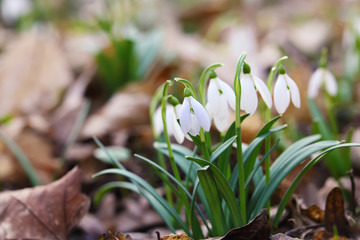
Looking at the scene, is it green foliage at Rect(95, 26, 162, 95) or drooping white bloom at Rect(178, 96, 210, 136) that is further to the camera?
green foliage at Rect(95, 26, 162, 95)

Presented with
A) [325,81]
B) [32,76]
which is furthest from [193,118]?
[32,76]

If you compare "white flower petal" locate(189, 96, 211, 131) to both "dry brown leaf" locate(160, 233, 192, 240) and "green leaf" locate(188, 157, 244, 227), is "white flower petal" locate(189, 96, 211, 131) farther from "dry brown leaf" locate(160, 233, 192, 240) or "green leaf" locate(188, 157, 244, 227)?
"dry brown leaf" locate(160, 233, 192, 240)

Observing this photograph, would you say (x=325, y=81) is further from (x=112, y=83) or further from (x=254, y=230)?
(x=112, y=83)

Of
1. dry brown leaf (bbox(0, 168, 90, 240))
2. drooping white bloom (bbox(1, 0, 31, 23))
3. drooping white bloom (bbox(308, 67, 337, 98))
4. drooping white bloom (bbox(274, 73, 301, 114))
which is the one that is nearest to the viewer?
drooping white bloom (bbox(274, 73, 301, 114))

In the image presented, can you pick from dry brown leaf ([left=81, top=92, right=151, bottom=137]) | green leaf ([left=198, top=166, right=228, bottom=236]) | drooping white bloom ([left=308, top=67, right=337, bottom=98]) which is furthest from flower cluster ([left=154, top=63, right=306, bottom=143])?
dry brown leaf ([left=81, top=92, right=151, bottom=137])

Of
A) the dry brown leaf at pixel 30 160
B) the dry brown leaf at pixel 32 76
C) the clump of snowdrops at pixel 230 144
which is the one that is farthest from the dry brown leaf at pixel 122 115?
the clump of snowdrops at pixel 230 144
